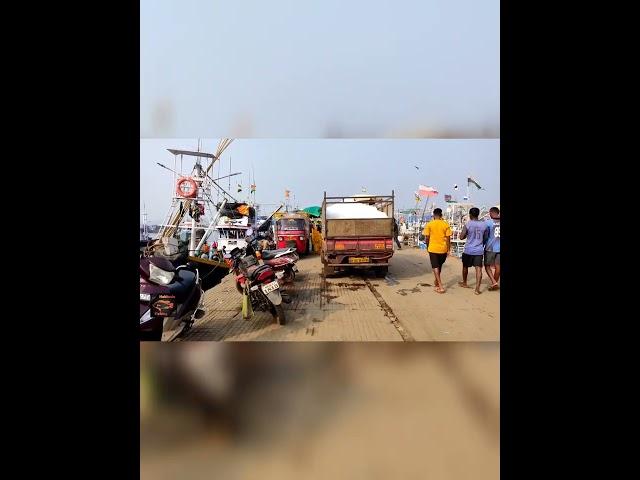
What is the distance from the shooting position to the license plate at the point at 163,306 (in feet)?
10.1

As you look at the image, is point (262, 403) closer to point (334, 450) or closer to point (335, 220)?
point (334, 450)

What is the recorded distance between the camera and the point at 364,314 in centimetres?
444

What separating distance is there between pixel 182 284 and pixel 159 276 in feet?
0.80

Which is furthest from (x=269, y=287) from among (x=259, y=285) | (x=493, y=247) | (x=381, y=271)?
(x=493, y=247)

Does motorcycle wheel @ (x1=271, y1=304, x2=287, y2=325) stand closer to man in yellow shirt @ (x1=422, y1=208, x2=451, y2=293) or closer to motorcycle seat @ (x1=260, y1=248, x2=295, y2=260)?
motorcycle seat @ (x1=260, y1=248, x2=295, y2=260)

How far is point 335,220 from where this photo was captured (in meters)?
6.63

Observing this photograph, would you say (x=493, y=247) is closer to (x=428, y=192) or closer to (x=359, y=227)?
(x=359, y=227)

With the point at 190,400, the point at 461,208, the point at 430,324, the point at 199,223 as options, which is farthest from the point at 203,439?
the point at 461,208

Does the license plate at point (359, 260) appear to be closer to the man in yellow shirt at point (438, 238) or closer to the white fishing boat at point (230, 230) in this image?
the man in yellow shirt at point (438, 238)

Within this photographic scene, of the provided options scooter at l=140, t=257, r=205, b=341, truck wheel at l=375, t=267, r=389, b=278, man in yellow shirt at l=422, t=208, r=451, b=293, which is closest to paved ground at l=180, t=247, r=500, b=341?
scooter at l=140, t=257, r=205, b=341

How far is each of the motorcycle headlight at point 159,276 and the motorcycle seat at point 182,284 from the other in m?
0.06

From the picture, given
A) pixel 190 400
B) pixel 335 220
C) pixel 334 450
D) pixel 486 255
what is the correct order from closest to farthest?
pixel 334 450
pixel 190 400
pixel 486 255
pixel 335 220
